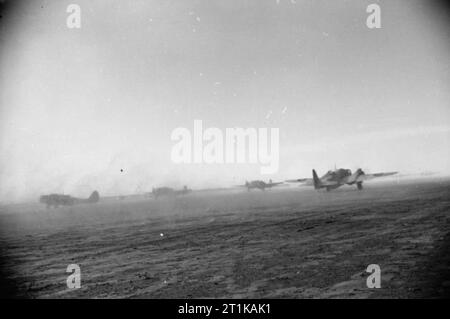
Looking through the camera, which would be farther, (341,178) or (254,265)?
(341,178)

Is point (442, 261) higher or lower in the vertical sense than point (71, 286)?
higher

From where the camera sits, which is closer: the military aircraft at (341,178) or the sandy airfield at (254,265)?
the sandy airfield at (254,265)

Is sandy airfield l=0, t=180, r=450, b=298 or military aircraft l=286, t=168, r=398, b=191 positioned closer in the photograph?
sandy airfield l=0, t=180, r=450, b=298

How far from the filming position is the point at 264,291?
8750 mm

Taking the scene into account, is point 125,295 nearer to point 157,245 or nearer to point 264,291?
point 264,291
